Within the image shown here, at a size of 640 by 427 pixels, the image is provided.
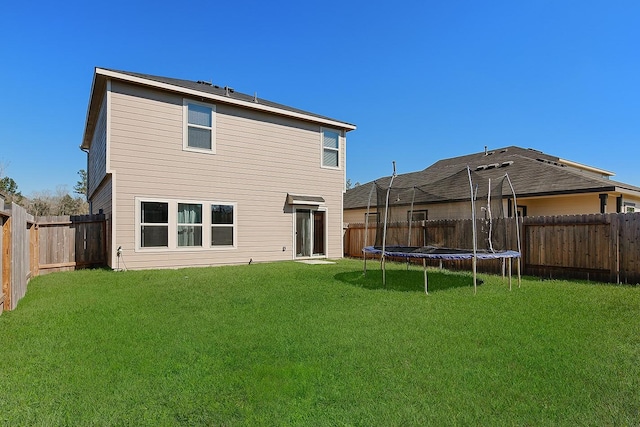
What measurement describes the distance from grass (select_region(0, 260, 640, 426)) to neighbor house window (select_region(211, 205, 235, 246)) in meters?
4.67

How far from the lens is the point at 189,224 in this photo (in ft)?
33.7

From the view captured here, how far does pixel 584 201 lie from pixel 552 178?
1344 millimetres

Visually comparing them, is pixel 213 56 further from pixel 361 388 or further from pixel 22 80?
pixel 361 388

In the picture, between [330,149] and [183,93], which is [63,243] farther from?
[330,149]

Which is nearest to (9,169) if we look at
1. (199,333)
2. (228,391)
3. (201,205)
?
(201,205)

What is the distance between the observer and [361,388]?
2.67 metres

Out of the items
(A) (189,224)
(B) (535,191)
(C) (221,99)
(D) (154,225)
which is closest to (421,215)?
(B) (535,191)

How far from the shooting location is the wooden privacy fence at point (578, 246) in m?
7.79

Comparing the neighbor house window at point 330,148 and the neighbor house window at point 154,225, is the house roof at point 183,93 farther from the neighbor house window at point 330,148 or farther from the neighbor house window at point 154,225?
the neighbor house window at point 154,225

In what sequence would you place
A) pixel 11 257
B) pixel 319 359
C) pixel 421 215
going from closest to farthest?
pixel 319 359
pixel 11 257
pixel 421 215

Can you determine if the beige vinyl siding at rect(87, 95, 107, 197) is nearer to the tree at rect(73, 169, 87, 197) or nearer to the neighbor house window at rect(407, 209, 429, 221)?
the neighbor house window at rect(407, 209, 429, 221)

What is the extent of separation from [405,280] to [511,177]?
8999mm

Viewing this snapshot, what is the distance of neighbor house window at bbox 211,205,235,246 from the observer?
35.2ft

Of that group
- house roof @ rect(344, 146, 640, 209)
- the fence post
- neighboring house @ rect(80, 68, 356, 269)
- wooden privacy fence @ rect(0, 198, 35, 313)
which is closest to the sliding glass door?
neighboring house @ rect(80, 68, 356, 269)
